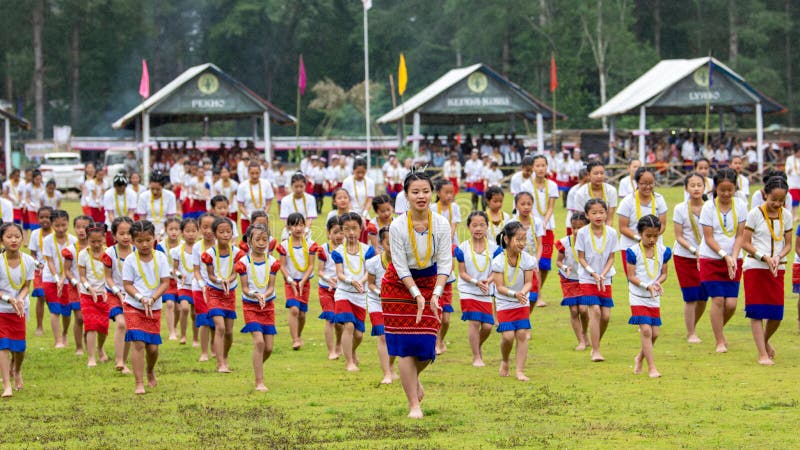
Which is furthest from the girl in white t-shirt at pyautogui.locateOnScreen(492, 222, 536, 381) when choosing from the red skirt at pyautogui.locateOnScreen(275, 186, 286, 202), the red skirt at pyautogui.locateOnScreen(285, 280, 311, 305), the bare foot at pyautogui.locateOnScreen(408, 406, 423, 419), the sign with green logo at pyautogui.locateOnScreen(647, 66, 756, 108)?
the sign with green logo at pyautogui.locateOnScreen(647, 66, 756, 108)

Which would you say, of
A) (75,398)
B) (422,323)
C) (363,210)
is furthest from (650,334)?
(363,210)

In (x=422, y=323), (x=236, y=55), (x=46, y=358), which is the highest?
(x=236, y=55)

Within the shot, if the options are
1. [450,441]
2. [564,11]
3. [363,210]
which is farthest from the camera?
[564,11]

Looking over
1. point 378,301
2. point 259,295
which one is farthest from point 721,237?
point 259,295

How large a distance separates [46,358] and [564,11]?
53593 millimetres

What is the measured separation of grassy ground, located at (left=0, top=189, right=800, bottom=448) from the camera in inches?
333

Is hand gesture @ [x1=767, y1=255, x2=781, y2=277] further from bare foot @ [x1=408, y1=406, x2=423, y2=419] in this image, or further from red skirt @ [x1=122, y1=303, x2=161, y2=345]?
red skirt @ [x1=122, y1=303, x2=161, y2=345]

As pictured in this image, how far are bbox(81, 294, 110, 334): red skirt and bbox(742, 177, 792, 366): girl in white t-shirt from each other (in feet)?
19.8

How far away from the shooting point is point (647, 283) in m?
10.8

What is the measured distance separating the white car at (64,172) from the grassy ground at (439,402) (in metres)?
30.5

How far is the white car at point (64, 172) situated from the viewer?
42.8 metres

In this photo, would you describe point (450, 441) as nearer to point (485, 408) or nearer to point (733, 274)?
point (485, 408)

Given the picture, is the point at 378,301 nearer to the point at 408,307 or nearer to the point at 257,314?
the point at 257,314

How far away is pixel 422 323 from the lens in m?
8.91
